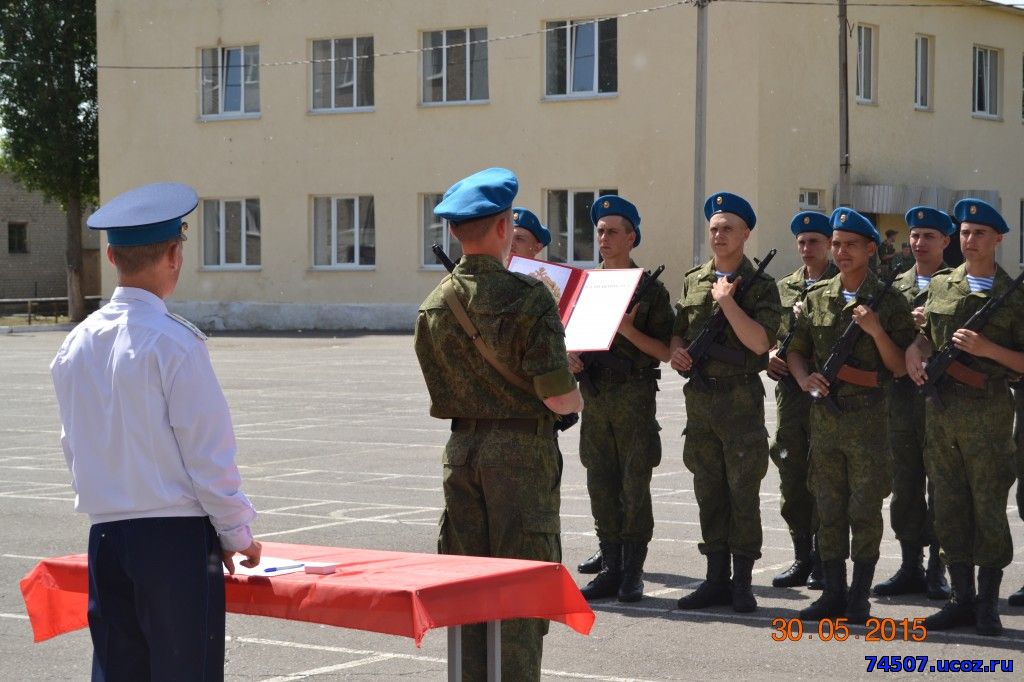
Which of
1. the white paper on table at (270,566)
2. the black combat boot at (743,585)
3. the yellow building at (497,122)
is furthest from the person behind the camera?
the yellow building at (497,122)

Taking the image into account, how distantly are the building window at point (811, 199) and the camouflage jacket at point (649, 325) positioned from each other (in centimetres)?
2304

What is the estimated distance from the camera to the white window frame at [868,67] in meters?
31.7

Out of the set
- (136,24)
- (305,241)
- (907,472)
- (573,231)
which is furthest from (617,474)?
(136,24)

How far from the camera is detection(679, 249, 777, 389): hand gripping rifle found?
784 cm

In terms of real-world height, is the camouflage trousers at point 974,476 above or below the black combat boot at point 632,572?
above

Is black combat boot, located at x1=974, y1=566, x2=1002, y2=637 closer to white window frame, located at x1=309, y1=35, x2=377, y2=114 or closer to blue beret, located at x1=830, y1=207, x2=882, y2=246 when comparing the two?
blue beret, located at x1=830, y1=207, x2=882, y2=246

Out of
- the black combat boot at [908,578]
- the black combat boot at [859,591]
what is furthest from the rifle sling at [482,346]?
the black combat boot at [908,578]

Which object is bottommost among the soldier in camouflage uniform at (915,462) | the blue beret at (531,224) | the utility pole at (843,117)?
the soldier in camouflage uniform at (915,462)

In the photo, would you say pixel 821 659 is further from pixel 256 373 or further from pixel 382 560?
pixel 256 373

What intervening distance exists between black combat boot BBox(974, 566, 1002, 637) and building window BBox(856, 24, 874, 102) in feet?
84.3

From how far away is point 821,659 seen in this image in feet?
22.1

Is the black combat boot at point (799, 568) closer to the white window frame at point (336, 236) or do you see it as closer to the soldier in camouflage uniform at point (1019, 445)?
the soldier in camouflage uniform at point (1019, 445)

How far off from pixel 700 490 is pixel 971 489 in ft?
4.74

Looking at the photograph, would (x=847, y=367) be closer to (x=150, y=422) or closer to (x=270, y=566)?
(x=270, y=566)
